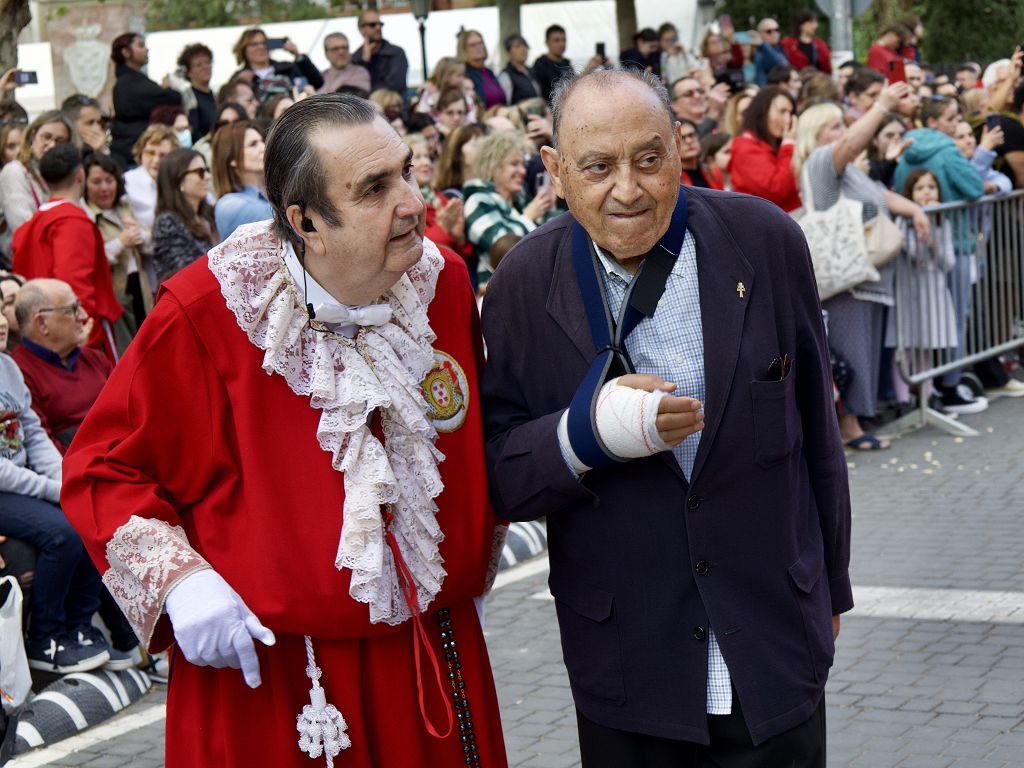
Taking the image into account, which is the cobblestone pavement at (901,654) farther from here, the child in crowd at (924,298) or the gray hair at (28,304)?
the gray hair at (28,304)

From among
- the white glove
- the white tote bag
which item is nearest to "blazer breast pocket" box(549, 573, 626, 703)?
the white glove

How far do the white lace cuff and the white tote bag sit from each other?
2.14m

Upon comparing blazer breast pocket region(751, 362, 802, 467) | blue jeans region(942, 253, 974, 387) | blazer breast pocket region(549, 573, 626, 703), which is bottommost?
blue jeans region(942, 253, 974, 387)

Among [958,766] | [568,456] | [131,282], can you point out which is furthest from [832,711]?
[131,282]

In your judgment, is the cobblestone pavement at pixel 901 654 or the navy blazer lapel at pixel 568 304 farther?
the cobblestone pavement at pixel 901 654

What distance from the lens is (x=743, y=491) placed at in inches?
112

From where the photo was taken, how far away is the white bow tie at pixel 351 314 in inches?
112

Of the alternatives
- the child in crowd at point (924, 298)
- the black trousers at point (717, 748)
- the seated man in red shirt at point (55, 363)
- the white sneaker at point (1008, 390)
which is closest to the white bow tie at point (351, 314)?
the black trousers at point (717, 748)

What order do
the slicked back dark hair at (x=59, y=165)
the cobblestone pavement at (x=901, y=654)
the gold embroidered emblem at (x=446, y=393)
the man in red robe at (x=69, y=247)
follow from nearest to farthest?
the gold embroidered emblem at (x=446, y=393), the cobblestone pavement at (x=901, y=654), the man in red robe at (x=69, y=247), the slicked back dark hair at (x=59, y=165)

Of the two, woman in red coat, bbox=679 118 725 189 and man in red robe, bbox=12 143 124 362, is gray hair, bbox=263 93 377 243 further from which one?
woman in red coat, bbox=679 118 725 189

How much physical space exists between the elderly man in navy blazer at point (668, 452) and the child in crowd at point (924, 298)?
6.93 m

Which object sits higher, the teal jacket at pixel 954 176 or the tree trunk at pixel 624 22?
the tree trunk at pixel 624 22

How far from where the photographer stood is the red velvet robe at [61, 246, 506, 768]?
9.20 ft

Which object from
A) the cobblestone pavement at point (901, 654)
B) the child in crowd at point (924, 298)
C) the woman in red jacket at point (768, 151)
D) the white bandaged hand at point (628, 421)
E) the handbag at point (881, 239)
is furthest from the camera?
the child in crowd at point (924, 298)
